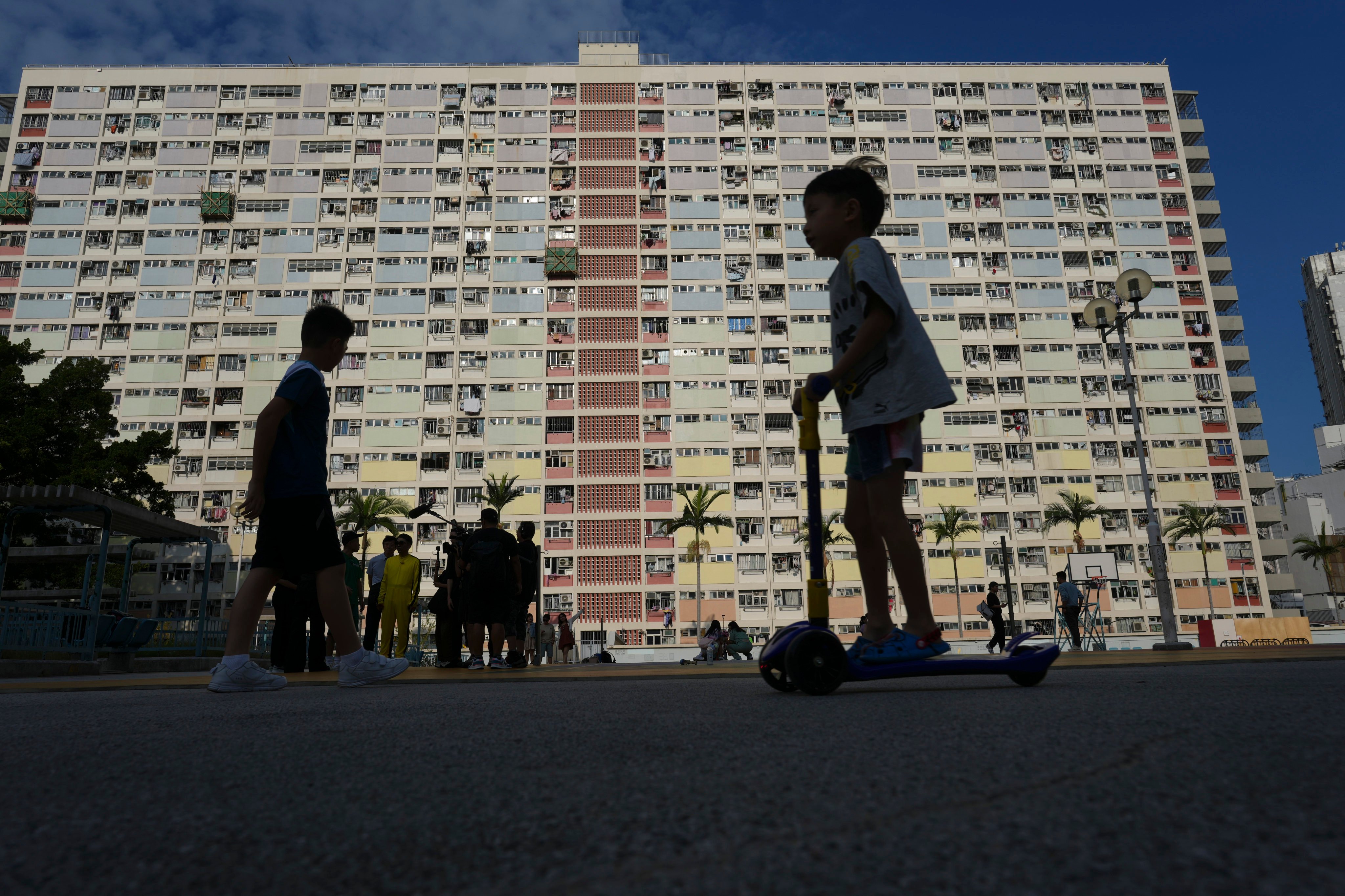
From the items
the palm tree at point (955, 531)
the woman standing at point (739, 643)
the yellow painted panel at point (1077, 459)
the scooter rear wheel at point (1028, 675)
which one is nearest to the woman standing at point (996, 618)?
the woman standing at point (739, 643)

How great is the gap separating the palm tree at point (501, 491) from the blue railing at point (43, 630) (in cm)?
3500

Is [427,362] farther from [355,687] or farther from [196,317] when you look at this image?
[355,687]

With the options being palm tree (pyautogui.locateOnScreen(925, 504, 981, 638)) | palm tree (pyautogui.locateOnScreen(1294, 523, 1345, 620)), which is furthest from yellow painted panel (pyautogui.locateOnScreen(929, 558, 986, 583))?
palm tree (pyautogui.locateOnScreen(1294, 523, 1345, 620))

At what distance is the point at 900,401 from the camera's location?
3428 millimetres

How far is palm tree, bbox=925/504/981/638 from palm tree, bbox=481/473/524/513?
26.8m

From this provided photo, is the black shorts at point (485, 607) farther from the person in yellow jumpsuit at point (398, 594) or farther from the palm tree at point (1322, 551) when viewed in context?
the palm tree at point (1322, 551)

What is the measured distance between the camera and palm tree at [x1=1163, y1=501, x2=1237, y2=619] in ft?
169

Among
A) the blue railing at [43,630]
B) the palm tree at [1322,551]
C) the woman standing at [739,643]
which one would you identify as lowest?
the woman standing at [739,643]

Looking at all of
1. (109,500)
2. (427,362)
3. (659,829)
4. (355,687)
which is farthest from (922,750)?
(427,362)

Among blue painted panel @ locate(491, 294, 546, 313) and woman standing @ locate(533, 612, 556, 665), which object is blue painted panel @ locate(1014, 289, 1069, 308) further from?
woman standing @ locate(533, 612, 556, 665)

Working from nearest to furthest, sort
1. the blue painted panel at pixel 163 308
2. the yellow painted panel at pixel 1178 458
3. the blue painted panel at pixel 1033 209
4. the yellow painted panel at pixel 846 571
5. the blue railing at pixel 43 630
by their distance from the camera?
the blue railing at pixel 43 630 → the yellow painted panel at pixel 846 571 → the blue painted panel at pixel 163 308 → the yellow painted panel at pixel 1178 458 → the blue painted panel at pixel 1033 209

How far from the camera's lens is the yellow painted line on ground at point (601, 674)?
5273mm

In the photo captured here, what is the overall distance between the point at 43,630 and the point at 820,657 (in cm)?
1182

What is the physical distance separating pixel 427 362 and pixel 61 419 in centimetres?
2904
